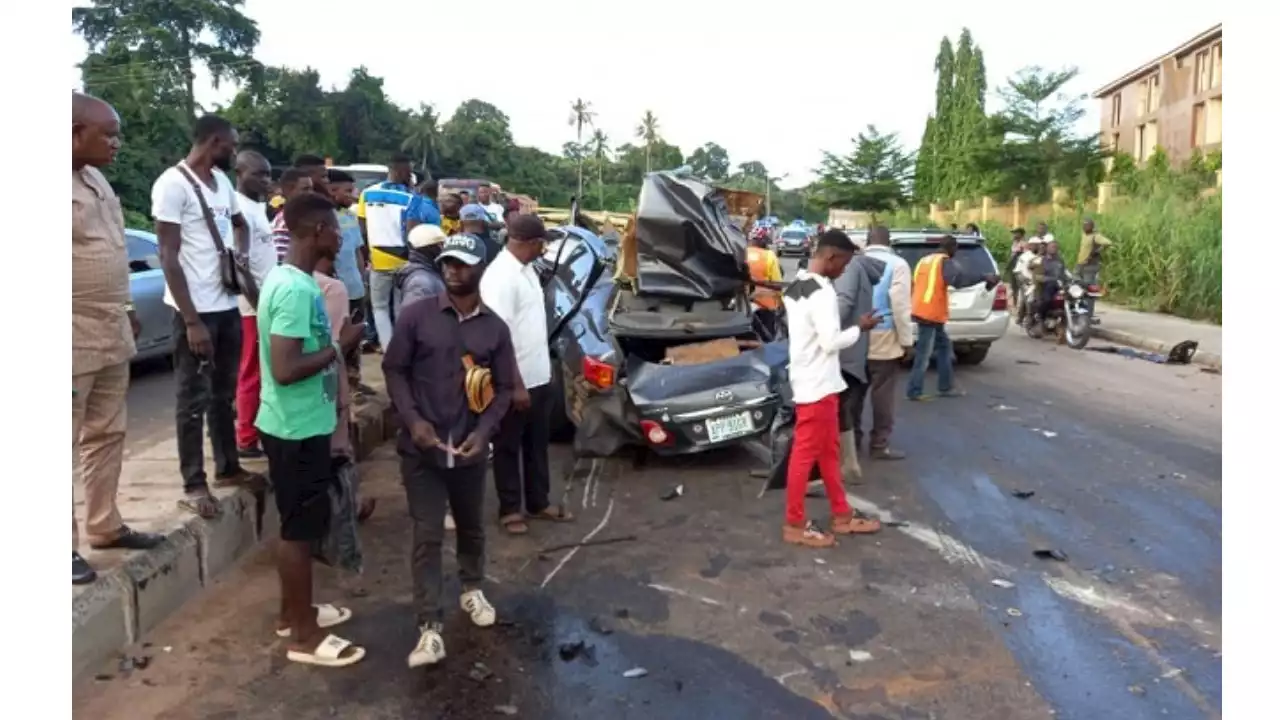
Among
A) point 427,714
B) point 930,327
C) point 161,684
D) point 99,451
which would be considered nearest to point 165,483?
point 99,451

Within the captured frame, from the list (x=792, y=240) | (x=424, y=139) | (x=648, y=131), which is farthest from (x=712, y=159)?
(x=792, y=240)

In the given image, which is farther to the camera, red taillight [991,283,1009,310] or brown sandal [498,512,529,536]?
red taillight [991,283,1009,310]

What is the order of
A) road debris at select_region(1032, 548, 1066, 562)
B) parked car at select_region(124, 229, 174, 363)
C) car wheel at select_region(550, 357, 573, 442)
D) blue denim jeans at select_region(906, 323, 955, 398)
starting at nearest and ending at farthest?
road debris at select_region(1032, 548, 1066, 562), car wheel at select_region(550, 357, 573, 442), parked car at select_region(124, 229, 174, 363), blue denim jeans at select_region(906, 323, 955, 398)

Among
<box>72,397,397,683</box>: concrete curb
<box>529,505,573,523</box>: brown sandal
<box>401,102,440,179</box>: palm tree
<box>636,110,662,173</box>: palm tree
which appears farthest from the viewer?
<box>636,110,662,173</box>: palm tree

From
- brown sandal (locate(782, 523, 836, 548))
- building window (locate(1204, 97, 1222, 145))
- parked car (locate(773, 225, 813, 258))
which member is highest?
building window (locate(1204, 97, 1222, 145))

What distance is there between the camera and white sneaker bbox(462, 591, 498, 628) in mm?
4363

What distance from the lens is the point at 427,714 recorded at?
142 inches

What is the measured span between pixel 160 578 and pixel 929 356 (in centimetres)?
746

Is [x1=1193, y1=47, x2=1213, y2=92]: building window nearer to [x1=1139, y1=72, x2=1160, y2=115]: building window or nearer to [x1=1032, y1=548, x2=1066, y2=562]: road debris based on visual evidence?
[x1=1139, y1=72, x2=1160, y2=115]: building window

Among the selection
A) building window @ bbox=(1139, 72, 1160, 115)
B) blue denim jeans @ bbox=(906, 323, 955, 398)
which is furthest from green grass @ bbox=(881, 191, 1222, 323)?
building window @ bbox=(1139, 72, 1160, 115)

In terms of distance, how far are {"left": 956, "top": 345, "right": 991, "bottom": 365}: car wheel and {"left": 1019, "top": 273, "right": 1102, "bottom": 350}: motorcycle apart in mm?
2612

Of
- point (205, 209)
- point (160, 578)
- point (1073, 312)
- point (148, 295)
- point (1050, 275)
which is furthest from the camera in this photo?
point (1050, 275)

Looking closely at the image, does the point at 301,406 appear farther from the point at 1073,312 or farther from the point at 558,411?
the point at 1073,312

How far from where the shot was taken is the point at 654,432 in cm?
695
